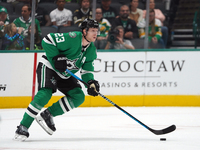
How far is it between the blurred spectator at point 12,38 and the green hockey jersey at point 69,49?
8.06ft

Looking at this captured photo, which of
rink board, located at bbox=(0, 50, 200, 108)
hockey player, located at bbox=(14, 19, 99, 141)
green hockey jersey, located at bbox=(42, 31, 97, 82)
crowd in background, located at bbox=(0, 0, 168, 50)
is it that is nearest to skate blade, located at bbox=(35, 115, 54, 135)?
hockey player, located at bbox=(14, 19, 99, 141)

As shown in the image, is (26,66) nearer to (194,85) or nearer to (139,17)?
(139,17)

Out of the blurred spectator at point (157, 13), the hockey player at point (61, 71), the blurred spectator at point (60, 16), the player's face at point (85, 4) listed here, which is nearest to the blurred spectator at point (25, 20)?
the blurred spectator at point (60, 16)

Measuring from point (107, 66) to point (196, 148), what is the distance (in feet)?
10.4

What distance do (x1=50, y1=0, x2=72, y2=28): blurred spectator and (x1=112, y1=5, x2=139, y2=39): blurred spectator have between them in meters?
0.67

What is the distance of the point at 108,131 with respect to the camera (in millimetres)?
4047

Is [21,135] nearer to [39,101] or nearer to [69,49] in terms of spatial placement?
[39,101]

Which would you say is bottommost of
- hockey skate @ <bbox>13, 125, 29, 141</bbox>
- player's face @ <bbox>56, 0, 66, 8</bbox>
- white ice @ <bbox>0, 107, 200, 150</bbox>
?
white ice @ <bbox>0, 107, 200, 150</bbox>

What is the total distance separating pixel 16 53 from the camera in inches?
232

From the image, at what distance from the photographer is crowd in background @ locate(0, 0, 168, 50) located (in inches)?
233

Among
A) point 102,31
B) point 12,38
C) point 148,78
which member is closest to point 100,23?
point 102,31

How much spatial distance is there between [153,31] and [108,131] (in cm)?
259

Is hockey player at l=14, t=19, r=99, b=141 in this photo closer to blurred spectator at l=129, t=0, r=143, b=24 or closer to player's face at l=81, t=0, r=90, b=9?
player's face at l=81, t=0, r=90, b=9

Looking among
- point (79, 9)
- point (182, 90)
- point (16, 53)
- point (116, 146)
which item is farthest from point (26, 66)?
point (116, 146)
